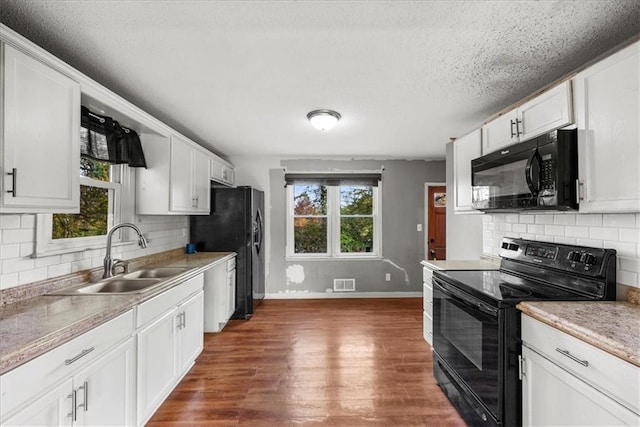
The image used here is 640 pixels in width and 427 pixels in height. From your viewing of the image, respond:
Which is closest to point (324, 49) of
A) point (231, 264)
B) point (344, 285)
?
point (231, 264)

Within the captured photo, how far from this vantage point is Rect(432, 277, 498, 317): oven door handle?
162cm

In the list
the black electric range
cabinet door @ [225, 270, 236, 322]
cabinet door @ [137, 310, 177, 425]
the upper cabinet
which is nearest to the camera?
the black electric range

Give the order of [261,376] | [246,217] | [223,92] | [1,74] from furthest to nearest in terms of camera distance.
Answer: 1. [246,217]
2. [261,376]
3. [223,92]
4. [1,74]

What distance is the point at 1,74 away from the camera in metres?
1.26

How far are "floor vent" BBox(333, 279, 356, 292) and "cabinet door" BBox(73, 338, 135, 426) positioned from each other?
11.2 feet

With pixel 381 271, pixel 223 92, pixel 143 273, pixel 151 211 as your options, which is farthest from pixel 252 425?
pixel 381 271

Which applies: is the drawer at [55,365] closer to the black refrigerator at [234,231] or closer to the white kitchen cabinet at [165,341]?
the white kitchen cabinet at [165,341]

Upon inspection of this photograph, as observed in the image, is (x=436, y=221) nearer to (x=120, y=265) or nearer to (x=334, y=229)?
(x=334, y=229)

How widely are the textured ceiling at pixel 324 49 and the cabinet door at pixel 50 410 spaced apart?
164 cm

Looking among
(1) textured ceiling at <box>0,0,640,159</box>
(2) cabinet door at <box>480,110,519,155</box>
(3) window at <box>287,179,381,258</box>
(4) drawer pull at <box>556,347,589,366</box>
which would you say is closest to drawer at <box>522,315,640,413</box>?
(4) drawer pull at <box>556,347,589,366</box>

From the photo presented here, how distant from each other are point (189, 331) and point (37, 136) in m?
1.74

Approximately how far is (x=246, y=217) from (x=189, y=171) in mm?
961

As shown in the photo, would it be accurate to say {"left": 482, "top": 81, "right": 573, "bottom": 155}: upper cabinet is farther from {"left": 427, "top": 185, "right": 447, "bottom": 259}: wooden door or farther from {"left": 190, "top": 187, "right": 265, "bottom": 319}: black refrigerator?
{"left": 190, "top": 187, "right": 265, "bottom": 319}: black refrigerator

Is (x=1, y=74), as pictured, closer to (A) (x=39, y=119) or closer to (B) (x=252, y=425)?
(A) (x=39, y=119)
